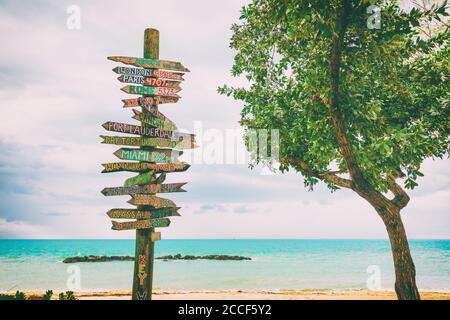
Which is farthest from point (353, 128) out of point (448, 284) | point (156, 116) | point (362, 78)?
point (448, 284)

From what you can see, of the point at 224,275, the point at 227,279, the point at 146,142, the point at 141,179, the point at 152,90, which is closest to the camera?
the point at 141,179

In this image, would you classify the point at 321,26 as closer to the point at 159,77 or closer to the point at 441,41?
the point at 159,77

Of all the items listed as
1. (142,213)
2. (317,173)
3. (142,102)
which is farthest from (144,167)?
(317,173)

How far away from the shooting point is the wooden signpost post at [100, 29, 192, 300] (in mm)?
10078

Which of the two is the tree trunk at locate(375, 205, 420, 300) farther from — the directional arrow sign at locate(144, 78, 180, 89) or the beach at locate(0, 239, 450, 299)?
the directional arrow sign at locate(144, 78, 180, 89)

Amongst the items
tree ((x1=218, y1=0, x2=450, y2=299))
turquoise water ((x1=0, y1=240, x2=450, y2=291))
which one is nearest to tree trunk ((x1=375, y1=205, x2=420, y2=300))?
tree ((x1=218, y1=0, x2=450, y2=299))

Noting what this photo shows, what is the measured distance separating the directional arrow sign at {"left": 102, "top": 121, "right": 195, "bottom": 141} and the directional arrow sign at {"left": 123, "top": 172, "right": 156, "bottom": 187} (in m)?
1.06

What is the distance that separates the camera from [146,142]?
33.8 feet

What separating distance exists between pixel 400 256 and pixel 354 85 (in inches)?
225

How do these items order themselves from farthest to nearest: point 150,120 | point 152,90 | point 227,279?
point 227,279
point 152,90
point 150,120

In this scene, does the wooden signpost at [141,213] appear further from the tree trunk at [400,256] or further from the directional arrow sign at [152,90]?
the tree trunk at [400,256]

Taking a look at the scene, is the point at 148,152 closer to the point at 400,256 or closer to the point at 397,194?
the point at 400,256

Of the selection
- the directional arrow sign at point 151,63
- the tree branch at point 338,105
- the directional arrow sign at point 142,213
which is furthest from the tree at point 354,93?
the directional arrow sign at point 142,213

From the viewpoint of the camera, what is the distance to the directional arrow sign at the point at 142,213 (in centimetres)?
999
